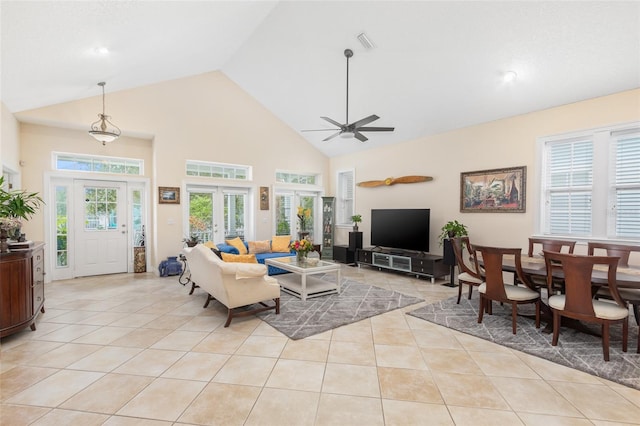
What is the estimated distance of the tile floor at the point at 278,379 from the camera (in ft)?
6.62

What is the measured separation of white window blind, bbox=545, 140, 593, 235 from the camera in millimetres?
4484

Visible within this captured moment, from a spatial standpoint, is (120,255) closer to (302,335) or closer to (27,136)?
(27,136)

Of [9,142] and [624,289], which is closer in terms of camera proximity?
[624,289]

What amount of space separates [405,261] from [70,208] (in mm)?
6663

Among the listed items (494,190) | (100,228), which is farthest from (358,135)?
(100,228)

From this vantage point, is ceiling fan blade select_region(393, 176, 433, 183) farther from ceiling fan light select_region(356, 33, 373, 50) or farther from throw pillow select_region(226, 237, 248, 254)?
throw pillow select_region(226, 237, 248, 254)

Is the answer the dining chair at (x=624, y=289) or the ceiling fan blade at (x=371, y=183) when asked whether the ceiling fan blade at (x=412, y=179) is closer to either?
the ceiling fan blade at (x=371, y=183)

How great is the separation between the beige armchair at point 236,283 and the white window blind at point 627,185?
4.81m

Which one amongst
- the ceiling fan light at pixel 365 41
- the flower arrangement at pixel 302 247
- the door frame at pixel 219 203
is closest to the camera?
the ceiling fan light at pixel 365 41

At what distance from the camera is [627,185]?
4.12 m

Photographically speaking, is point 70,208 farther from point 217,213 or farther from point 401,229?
point 401,229

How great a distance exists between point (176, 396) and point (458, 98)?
5.59 meters

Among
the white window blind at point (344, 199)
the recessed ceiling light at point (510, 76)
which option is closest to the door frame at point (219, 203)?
the white window blind at point (344, 199)

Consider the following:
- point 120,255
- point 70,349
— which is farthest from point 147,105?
point 70,349
